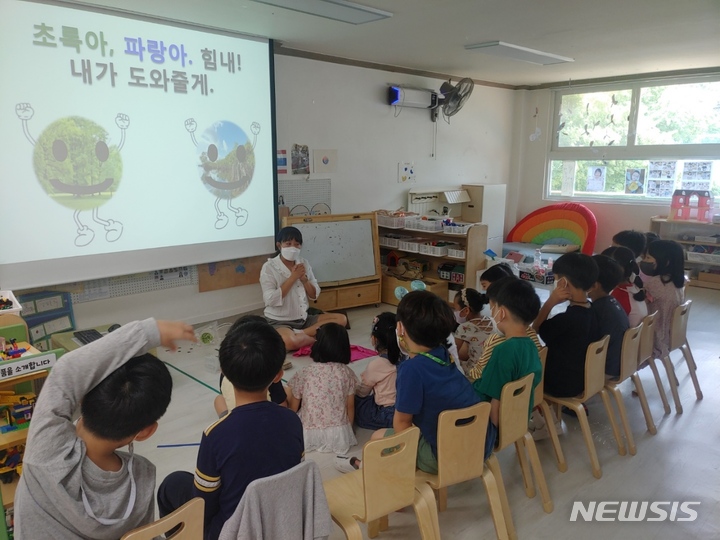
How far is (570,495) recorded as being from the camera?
2.25 metres

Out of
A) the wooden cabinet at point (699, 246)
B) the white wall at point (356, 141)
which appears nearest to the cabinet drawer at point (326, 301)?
the white wall at point (356, 141)

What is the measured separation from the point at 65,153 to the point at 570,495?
3.54 meters

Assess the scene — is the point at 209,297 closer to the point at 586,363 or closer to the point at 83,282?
the point at 83,282

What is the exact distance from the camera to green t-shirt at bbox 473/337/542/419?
1.96 meters

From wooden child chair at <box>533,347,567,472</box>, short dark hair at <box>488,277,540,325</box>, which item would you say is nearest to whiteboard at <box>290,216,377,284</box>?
wooden child chair at <box>533,347,567,472</box>

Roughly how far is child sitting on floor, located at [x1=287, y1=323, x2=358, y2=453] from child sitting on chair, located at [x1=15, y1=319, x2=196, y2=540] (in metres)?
1.36

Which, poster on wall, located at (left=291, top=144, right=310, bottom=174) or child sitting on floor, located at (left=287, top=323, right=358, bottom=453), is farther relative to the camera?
poster on wall, located at (left=291, top=144, right=310, bottom=174)

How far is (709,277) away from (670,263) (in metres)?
3.50

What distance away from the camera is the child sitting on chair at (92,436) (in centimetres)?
109

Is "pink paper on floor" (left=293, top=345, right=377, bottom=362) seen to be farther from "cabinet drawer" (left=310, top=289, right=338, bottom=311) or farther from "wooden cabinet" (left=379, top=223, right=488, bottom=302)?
"wooden cabinet" (left=379, top=223, right=488, bottom=302)

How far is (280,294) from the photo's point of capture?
12.4 ft

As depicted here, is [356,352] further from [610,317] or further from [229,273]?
[610,317]

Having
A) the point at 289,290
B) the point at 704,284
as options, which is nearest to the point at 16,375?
the point at 289,290

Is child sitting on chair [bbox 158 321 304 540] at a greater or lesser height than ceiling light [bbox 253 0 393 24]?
lesser
